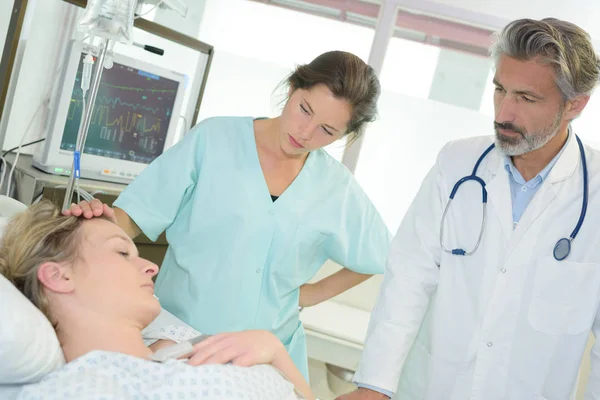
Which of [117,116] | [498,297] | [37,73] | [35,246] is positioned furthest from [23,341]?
[37,73]

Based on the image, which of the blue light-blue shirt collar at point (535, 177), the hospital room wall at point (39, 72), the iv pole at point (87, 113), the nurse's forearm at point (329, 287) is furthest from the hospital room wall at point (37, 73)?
the blue light-blue shirt collar at point (535, 177)

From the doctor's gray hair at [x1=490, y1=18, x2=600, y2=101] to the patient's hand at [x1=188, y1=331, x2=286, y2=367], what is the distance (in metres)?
0.93

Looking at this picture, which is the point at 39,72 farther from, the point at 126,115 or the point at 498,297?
the point at 498,297

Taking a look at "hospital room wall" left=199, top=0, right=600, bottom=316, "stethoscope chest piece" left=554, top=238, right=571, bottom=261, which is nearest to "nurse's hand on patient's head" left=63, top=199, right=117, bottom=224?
"stethoscope chest piece" left=554, top=238, right=571, bottom=261

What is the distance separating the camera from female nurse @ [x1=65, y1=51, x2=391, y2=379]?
174 cm

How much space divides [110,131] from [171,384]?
174 cm

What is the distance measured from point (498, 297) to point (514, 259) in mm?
106

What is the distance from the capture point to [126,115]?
8.92ft

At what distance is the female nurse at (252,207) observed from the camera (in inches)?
68.5

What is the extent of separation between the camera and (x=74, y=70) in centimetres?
240

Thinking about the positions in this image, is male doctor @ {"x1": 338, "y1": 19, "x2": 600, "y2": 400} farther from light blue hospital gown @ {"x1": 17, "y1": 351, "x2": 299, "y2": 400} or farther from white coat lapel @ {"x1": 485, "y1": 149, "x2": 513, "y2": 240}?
light blue hospital gown @ {"x1": 17, "y1": 351, "x2": 299, "y2": 400}

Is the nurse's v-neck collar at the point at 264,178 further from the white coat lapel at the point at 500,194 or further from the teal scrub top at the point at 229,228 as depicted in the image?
the white coat lapel at the point at 500,194

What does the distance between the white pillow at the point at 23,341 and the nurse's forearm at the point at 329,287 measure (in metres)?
0.98

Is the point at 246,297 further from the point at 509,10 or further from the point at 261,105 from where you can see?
the point at 509,10
